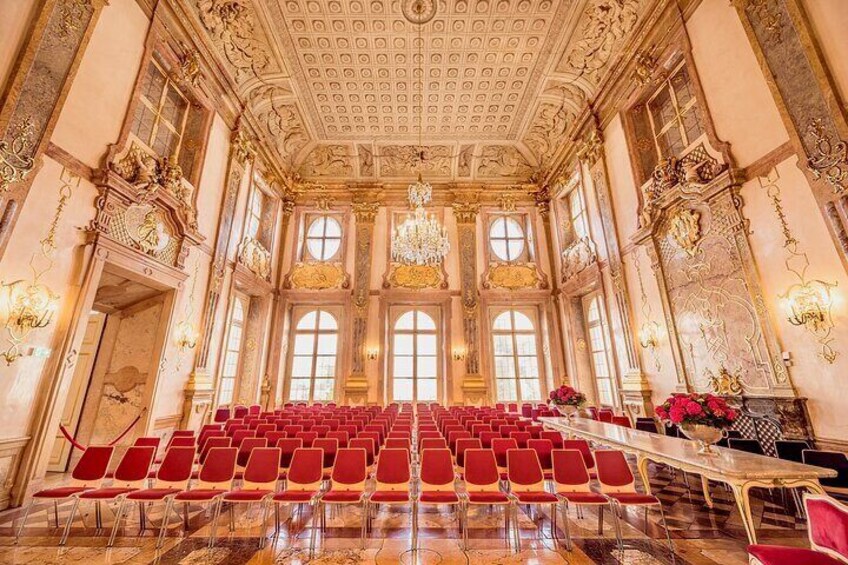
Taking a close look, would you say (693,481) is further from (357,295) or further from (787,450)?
(357,295)

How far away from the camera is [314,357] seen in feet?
36.2

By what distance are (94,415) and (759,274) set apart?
35.1ft

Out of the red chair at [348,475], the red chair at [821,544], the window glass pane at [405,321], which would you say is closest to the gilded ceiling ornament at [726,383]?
the red chair at [821,544]

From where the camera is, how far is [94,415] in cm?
605

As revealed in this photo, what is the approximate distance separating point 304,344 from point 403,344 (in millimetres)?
3134

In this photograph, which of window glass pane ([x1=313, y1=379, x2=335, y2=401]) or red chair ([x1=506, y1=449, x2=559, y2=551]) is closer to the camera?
red chair ([x1=506, y1=449, x2=559, y2=551])

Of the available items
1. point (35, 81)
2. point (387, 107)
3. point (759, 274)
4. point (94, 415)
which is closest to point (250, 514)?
point (94, 415)

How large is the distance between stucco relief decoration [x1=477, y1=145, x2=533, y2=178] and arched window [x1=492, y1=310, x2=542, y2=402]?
16.2 feet

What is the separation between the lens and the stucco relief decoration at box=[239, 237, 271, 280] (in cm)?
927

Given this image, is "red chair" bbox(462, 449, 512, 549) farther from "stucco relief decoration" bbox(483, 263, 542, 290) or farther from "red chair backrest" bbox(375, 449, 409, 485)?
"stucco relief decoration" bbox(483, 263, 542, 290)

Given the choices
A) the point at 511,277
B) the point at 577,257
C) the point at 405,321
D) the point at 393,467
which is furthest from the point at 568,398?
the point at 405,321

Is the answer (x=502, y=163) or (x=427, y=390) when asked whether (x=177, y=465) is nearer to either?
(x=427, y=390)

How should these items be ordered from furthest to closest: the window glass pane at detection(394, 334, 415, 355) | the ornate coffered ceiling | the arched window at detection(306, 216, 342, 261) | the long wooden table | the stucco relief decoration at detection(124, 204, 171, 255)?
1. the arched window at detection(306, 216, 342, 261)
2. the window glass pane at detection(394, 334, 415, 355)
3. the ornate coffered ceiling
4. the stucco relief decoration at detection(124, 204, 171, 255)
5. the long wooden table

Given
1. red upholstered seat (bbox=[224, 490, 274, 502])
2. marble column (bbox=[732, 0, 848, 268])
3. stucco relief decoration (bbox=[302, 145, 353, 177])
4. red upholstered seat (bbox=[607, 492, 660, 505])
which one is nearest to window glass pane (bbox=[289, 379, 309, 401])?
stucco relief decoration (bbox=[302, 145, 353, 177])
